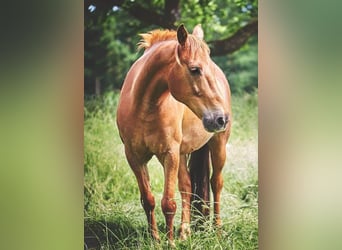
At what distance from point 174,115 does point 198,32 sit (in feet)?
1.36

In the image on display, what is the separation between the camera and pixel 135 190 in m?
→ 2.88

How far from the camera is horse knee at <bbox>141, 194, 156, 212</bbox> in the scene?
2869mm

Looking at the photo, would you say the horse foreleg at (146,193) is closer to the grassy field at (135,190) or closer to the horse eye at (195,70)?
the grassy field at (135,190)

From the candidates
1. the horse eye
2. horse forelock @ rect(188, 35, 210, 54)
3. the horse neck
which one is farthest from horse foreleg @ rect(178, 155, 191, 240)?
horse forelock @ rect(188, 35, 210, 54)

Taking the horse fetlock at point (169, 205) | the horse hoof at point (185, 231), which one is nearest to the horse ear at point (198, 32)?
the horse fetlock at point (169, 205)

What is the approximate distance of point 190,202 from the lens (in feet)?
9.37

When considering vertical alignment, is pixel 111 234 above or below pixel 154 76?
below

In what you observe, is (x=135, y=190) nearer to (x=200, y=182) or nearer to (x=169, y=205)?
(x=169, y=205)

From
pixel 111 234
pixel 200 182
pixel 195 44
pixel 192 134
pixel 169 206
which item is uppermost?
pixel 195 44

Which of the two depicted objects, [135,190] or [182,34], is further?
[135,190]

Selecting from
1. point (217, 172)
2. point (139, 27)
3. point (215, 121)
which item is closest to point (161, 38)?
point (139, 27)

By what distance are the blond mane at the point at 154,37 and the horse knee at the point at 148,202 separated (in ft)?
2.40

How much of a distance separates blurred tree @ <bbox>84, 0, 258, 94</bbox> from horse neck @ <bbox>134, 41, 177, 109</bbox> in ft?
0.26

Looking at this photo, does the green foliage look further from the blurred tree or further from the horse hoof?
the horse hoof
